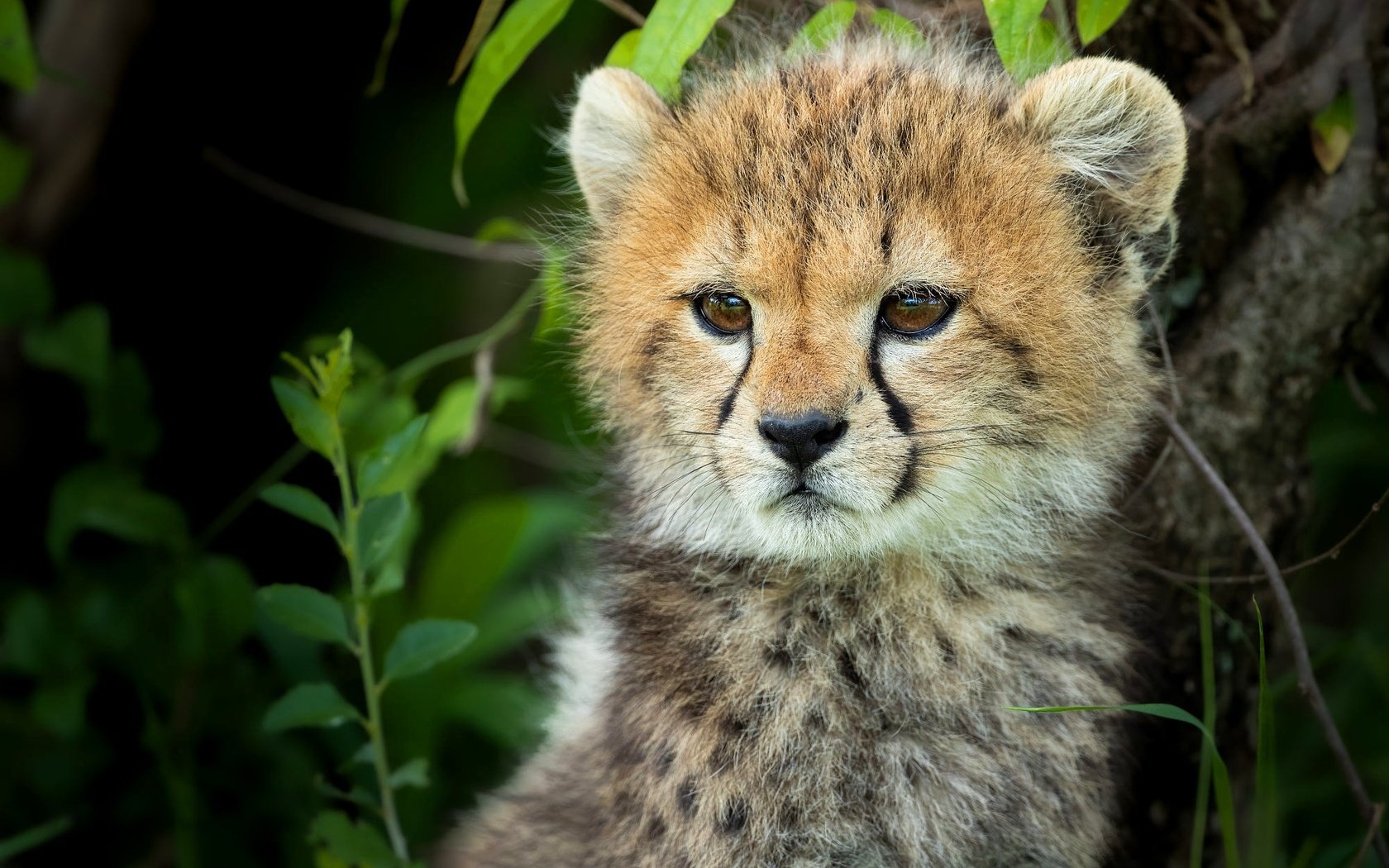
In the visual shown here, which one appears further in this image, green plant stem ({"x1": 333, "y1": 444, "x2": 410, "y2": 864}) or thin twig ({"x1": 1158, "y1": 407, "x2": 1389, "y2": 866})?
green plant stem ({"x1": 333, "y1": 444, "x2": 410, "y2": 864})

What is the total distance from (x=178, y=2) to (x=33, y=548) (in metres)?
2.30

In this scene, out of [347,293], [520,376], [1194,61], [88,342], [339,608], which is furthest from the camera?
[347,293]

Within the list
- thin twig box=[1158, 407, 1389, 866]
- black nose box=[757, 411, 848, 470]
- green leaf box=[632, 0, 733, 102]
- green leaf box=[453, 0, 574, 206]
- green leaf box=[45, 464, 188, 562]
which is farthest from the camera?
green leaf box=[45, 464, 188, 562]

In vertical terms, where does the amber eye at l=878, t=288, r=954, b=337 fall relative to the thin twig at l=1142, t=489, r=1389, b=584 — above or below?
above

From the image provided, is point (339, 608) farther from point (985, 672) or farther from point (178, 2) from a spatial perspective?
point (178, 2)

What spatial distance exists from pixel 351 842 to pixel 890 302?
1.91 m

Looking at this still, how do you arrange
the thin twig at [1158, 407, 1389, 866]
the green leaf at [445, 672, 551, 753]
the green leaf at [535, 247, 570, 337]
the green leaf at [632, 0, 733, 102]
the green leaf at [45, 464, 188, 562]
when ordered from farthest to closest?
the green leaf at [445, 672, 551, 753] → the green leaf at [45, 464, 188, 562] → the green leaf at [535, 247, 570, 337] → the thin twig at [1158, 407, 1389, 866] → the green leaf at [632, 0, 733, 102]

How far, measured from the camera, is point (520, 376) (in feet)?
18.9

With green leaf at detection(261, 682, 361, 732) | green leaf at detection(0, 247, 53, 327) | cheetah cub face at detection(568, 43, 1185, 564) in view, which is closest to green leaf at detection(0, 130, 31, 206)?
green leaf at detection(0, 247, 53, 327)

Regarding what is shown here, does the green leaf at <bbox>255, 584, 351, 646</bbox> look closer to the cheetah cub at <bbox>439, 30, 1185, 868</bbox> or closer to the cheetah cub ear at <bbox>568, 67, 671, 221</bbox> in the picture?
the cheetah cub at <bbox>439, 30, 1185, 868</bbox>

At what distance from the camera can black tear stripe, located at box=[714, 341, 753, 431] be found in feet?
9.79

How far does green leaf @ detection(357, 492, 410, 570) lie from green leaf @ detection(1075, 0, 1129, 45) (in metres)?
1.95

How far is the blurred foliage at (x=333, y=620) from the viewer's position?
3.44 metres

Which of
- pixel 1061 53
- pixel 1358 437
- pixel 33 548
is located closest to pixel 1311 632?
pixel 1358 437
